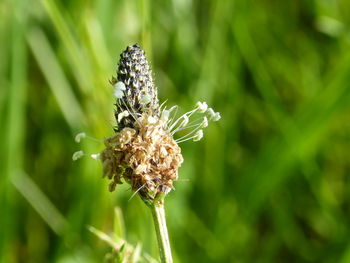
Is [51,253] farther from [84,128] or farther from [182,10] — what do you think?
[182,10]

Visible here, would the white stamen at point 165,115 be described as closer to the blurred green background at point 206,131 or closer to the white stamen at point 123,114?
the white stamen at point 123,114

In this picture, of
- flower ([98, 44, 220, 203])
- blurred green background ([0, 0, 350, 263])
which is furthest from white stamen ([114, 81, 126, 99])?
blurred green background ([0, 0, 350, 263])

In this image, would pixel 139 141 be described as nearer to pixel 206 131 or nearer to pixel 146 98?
pixel 146 98

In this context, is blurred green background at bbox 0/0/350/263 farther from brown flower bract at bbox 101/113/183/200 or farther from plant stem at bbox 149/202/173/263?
plant stem at bbox 149/202/173/263

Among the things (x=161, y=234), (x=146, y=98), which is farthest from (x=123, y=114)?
(x=161, y=234)

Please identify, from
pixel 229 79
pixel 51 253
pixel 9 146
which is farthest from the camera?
pixel 229 79

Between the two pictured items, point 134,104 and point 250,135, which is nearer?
point 134,104

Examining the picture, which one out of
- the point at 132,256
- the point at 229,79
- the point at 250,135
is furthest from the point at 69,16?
the point at 132,256
